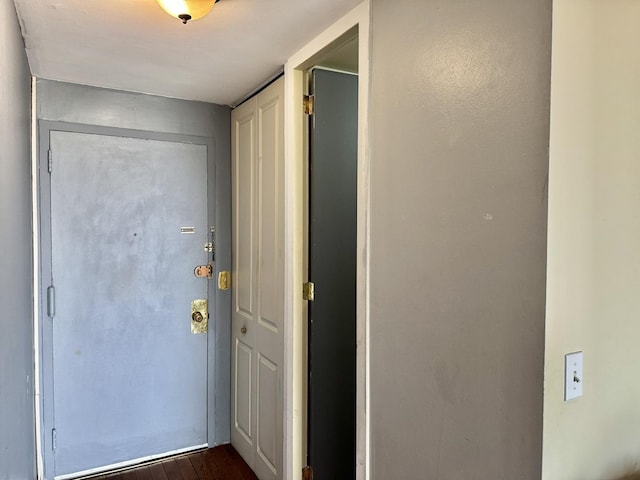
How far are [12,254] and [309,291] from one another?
115 cm

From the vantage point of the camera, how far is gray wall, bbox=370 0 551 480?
3.16ft

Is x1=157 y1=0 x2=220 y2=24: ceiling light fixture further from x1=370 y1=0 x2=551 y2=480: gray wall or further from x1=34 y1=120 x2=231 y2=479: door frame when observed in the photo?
x1=34 y1=120 x2=231 y2=479: door frame

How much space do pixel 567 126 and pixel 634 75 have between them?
1.06ft

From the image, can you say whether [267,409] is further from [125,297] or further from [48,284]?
[48,284]

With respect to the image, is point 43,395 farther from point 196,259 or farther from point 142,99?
point 142,99

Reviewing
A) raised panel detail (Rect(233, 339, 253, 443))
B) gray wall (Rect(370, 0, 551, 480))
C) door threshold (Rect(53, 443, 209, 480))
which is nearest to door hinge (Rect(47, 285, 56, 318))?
door threshold (Rect(53, 443, 209, 480))

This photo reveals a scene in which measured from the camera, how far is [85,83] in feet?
7.78

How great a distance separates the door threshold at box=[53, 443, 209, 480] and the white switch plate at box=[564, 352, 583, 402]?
2.40m

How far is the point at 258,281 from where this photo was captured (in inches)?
95.6

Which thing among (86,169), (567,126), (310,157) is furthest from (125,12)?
(567,126)

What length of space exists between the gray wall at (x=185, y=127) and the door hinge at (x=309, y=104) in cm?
93

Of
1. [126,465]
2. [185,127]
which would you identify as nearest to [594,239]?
[185,127]

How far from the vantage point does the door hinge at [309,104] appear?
2.00 meters

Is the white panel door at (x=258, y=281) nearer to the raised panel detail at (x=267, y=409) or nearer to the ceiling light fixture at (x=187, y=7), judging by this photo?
the raised panel detail at (x=267, y=409)
